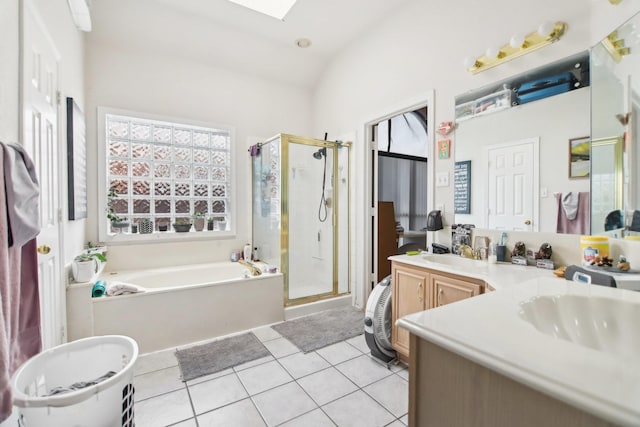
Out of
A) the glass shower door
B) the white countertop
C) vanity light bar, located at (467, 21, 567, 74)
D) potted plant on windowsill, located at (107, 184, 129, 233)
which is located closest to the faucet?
the white countertop

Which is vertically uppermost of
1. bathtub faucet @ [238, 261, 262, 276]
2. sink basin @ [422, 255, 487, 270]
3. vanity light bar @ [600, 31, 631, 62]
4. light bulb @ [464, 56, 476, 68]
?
light bulb @ [464, 56, 476, 68]

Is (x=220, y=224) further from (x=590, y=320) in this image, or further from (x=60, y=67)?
(x=590, y=320)

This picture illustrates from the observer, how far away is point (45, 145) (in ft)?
5.67

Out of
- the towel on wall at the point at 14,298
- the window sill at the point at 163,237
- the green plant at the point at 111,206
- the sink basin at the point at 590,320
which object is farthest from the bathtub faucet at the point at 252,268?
the sink basin at the point at 590,320

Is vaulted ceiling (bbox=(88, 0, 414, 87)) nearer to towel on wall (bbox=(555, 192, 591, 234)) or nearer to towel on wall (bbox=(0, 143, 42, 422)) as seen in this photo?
towel on wall (bbox=(555, 192, 591, 234))

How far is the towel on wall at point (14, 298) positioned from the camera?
2.96 feet

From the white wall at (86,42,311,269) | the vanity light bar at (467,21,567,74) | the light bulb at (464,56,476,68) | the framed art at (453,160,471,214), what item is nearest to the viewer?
the vanity light bar at (467,21,567,74)

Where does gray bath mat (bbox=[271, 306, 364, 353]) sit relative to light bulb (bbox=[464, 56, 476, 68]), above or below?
below

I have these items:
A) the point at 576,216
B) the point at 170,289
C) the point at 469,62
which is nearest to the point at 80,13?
the point at 170,289

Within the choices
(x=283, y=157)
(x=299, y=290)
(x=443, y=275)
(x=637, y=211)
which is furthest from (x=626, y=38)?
(x=299, y=290)

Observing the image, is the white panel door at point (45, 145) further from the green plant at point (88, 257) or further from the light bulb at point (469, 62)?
the light bulb at point (469, 62)

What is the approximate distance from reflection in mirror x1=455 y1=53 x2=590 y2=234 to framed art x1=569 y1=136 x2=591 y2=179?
0.06ft

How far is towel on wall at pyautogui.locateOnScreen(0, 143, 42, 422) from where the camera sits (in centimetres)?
90

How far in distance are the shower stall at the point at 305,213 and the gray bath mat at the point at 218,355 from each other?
782 mm
